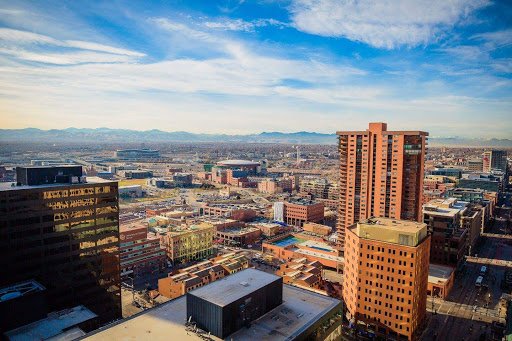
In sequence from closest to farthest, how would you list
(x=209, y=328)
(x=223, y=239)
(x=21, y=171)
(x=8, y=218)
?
(x=209, y=328), (x=8, y=218), (x=21, y=171), (x=223, y=239)

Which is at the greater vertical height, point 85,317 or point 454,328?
point 85,317

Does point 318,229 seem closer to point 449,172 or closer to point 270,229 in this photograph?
point 270,229

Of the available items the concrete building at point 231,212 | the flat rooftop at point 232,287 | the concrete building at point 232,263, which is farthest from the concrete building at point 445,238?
the concrete building at point 231,212

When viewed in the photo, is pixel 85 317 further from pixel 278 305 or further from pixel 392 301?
pixel 392 301

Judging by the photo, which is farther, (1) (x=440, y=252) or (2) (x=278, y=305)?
(1) (x=440, y=252)

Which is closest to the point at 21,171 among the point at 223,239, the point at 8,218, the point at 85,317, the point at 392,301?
the point at 8,218

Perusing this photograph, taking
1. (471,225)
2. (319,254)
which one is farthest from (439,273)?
(471,225)
